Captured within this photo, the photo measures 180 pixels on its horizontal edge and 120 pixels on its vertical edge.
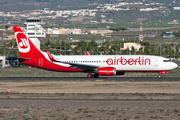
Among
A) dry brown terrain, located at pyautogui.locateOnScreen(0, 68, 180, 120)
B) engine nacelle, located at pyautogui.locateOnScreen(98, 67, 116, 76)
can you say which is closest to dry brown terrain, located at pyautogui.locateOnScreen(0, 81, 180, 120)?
dry brown terrain, located at pyautogui.locateOnScreen(0, 68, 180, 120)

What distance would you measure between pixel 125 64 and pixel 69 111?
95.9ft

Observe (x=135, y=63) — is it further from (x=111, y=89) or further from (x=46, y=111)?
(x=46, y=111)

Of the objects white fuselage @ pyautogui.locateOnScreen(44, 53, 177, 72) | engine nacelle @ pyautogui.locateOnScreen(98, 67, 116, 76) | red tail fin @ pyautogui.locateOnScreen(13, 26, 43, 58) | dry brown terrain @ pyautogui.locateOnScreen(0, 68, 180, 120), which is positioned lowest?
dry brown terrain @ pyautogui.locateOnScreen(0, 68, 180, 120)

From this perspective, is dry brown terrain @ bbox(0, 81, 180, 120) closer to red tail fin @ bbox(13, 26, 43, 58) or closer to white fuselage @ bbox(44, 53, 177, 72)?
white fuselage @ bbox(44, 53, 177, 72)

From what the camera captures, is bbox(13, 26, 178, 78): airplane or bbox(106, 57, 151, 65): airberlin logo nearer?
bbox(13, 26, 178, 78): airplane

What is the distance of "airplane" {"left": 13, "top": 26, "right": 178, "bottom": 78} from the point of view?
52344 mm

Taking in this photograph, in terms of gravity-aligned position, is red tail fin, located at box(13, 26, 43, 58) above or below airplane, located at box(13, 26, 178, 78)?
above

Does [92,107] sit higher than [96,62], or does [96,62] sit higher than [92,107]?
[96,62]

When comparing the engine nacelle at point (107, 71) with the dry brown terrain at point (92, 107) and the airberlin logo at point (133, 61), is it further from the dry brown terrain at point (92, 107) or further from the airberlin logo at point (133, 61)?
the dry brown terrain at point (92, 107)

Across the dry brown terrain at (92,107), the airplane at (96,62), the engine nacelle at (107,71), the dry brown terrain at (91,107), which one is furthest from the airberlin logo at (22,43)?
the dry brown terrain at (91,107)

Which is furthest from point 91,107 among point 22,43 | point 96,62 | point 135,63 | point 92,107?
point 22,43

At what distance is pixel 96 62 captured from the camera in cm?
5406

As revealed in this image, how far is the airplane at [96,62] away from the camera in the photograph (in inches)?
2061

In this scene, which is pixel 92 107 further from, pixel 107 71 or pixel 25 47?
pixel 25 47
